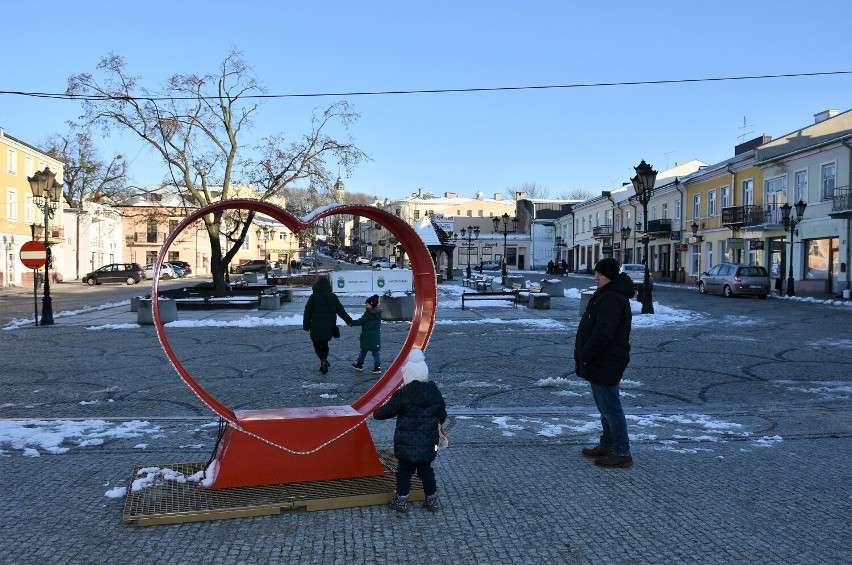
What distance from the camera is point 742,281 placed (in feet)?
95.9

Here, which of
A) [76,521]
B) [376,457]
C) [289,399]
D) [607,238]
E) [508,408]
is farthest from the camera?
[607,238]

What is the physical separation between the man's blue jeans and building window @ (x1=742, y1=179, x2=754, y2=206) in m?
37.6

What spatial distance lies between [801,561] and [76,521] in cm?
436

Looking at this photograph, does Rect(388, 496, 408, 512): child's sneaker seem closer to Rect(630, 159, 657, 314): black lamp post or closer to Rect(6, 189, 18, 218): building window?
Rect(630, 159, 657, 314): black lamp post

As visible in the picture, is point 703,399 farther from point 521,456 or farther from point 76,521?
point 76,521

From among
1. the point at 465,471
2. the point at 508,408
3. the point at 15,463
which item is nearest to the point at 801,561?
the point at 465,471

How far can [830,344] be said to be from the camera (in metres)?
13.7

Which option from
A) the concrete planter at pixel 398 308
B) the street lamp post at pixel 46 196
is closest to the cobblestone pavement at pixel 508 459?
the street lamp post at pixel 46 196

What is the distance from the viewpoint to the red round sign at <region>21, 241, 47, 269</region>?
1745 cm

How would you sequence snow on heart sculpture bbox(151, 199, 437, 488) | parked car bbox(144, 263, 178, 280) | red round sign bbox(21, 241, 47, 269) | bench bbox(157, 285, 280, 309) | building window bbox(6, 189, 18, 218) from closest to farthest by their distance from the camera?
1. snow on heart sculpture bbox(151, 199, 437, 488)
2. red round sign bbox(21, 241, 47, 269)
3. bench bbox(157, 285, 280, 309)
4. building window bbox(6, 189, 18, 218)
5. parked car bbox(144, 263, 178, 280)

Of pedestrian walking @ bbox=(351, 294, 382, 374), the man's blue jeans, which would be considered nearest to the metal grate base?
the man's blue jeans

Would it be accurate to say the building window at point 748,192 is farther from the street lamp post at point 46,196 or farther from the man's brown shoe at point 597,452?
the man's brown shoe at point 597,452

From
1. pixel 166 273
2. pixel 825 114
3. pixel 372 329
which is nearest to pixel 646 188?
pixel 372 329

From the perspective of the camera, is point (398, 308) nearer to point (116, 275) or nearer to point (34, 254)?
Result: point (34, 254)
